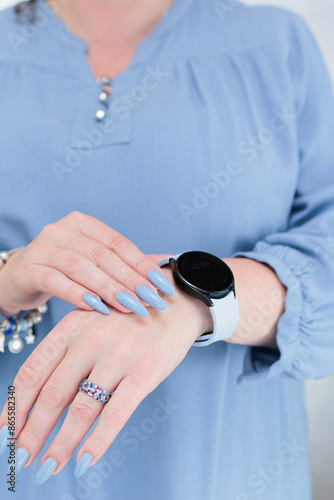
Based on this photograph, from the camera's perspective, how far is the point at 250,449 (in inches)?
28.6

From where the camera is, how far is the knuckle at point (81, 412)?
1.48 feet

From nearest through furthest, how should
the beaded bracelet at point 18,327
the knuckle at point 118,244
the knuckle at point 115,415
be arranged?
the knuckle at point 115,415, the knuckle at point 118,244, the beaded bracelet at point 18,327

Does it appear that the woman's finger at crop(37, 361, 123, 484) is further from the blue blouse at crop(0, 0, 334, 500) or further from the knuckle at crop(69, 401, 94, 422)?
the blue blouse at crop(0, 0, 334, 500)

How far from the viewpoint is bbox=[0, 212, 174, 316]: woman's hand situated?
0.50 metres

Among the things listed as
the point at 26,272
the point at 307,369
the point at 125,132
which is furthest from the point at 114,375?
the point at 125,132

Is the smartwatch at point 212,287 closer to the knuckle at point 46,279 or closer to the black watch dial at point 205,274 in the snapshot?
the black watch dial at point 205,274

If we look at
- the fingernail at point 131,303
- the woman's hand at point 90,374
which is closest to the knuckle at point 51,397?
the woman's hand at point 90,374

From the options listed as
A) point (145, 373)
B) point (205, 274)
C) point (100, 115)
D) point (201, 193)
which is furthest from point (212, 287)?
point (100, 115)

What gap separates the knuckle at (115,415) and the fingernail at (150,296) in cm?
11

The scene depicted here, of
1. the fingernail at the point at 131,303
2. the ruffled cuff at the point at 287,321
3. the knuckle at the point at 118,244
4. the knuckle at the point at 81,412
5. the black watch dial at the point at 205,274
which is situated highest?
the knuckle at the point at 118,244

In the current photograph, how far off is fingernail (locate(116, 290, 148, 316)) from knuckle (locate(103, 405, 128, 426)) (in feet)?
0.32

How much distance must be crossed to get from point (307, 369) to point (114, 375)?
297 mm

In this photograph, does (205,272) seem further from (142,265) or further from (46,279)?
(46,279)

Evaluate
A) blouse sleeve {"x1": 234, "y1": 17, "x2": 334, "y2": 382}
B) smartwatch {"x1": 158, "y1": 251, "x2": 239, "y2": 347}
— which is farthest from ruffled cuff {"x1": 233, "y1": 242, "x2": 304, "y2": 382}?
smartwatch {"x1": 158, "y1": 251, "x2": 239, "y2": 347}
